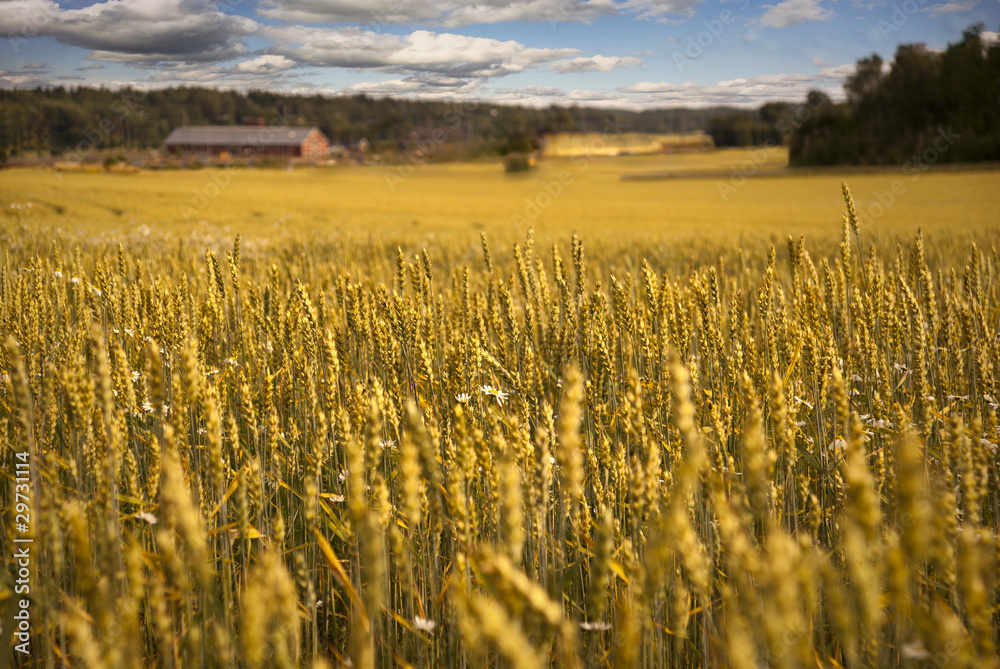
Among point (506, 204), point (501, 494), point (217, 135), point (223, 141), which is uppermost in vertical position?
point (217, 135)

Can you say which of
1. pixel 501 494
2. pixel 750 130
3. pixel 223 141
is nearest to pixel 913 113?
pixel 750 130

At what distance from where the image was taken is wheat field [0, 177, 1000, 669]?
915 mm

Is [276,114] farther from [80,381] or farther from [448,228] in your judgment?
[80,381]

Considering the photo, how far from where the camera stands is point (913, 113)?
47844 mm

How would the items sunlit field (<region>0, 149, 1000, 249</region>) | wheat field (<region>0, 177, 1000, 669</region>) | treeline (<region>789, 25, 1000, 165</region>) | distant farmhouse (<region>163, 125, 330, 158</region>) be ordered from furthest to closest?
distant farmhouse (<region>163, 125, 330, 158</region>) → treeline (<region>789, 25, 1000, 165</region>) → sunlit field (<region>0, 149, 1000, 249</region>) → wheat field (<region>0, 177, 1000, 669</region>)

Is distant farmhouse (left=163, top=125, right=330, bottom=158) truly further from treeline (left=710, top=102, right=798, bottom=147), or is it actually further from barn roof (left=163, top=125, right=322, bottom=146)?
treeline (left=710, top=102, right=798, bottom=147)

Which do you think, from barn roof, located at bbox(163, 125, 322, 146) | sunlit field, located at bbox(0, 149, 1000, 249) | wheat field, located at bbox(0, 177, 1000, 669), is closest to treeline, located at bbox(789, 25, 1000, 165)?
sunlit field, located at bbox(0, 149, 1000, 249)

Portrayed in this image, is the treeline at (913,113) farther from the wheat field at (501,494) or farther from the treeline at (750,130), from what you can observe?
the wheat field at (501,494)

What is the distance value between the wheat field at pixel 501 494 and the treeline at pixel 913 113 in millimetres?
49427

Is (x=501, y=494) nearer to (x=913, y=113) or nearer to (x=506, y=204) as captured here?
(x=506, y=204)

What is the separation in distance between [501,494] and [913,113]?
58.3 metres

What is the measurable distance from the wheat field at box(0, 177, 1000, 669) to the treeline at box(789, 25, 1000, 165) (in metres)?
49.4

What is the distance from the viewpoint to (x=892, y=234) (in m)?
11.0

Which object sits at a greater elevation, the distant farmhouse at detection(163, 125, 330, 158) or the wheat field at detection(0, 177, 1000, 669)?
the distant farmhouse at detection(163, 125, 330, 158)
